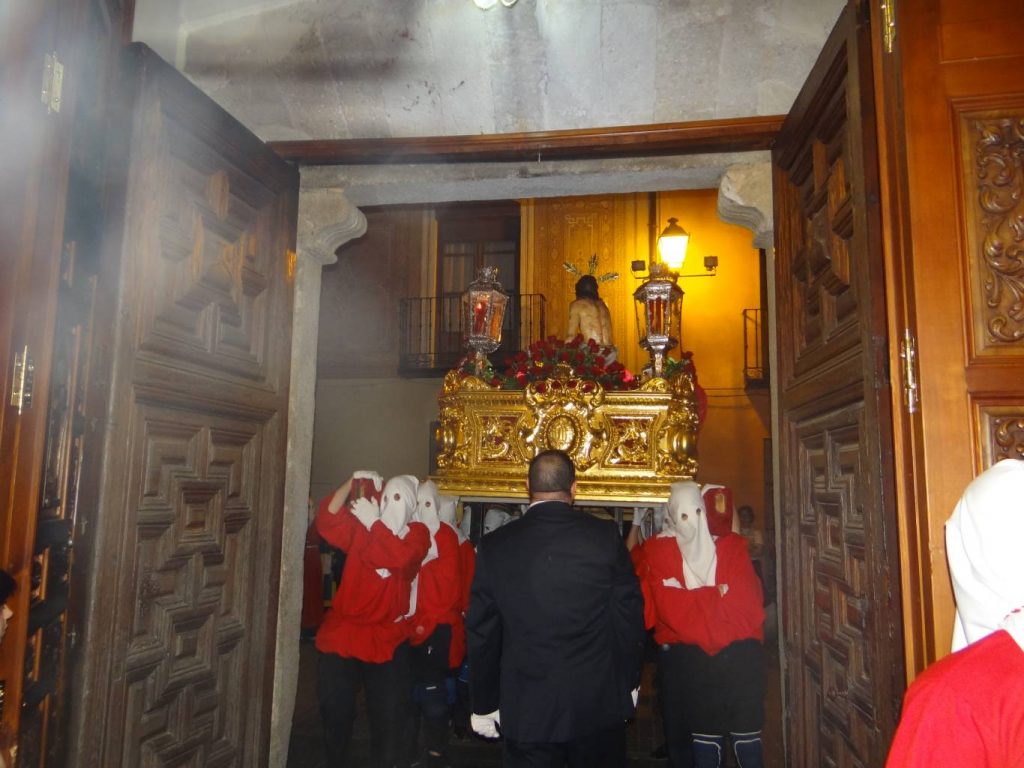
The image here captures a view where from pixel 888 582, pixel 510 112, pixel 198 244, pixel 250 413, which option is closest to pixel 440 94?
pixel 510 112

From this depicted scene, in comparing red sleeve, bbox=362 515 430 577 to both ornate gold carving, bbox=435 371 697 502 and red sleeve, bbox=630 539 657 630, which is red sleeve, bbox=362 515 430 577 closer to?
ornate gold carving, bbox=435 371 697 502

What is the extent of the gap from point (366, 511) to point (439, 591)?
74 centimetres

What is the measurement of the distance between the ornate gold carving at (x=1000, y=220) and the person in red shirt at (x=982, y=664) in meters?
0.56

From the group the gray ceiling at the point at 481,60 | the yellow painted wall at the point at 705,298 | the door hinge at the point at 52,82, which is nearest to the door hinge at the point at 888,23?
the gray ceiling at the point at 481,60

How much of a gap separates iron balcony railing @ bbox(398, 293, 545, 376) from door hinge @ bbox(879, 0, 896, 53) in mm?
9615

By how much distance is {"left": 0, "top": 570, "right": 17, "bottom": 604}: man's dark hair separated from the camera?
1.55m

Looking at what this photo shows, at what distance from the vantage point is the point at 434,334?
39.4ft

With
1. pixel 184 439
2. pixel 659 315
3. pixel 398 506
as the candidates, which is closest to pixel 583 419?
pixel 659 315

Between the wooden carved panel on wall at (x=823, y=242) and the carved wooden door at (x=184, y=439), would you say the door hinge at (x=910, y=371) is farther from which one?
the carved wooden door at (x=184, y=439)

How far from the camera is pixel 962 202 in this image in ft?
5.84

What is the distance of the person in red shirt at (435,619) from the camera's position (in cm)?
455

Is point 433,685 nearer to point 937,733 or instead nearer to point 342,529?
point 342,529

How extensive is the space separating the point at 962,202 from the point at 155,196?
7.87ft

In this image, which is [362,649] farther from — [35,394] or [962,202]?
[962,202]
